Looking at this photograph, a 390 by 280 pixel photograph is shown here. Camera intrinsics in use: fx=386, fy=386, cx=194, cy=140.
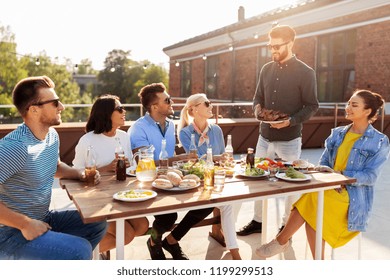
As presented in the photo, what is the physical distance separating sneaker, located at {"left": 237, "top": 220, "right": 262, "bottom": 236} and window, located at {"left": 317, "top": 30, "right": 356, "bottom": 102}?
24.1 feet

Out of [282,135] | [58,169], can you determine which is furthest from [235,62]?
[58,169]

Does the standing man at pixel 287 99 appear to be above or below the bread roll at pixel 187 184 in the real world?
above

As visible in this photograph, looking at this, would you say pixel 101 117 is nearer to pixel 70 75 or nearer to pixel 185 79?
pixel 185 79

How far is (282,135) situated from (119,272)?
6.32 feet

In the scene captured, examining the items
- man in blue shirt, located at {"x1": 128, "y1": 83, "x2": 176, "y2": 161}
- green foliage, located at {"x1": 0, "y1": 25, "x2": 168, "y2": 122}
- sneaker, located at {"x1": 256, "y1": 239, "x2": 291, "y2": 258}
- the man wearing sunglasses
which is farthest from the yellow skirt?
green foliage, located at {"x1": 0, "y1": 25, "x2": 168, "y2": 122}

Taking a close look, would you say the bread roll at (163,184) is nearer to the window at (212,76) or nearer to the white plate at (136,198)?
the white plate at (136,198)

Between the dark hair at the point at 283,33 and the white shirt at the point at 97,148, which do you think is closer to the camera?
the white shirt at the point at 97,148

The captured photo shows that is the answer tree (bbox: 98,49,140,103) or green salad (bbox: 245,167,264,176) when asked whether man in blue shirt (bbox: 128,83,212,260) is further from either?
tree (bbox: 98,49,140,103)

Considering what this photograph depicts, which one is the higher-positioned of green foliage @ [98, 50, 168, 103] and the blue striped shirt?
green foliage @ [98, 50, 168, 103]

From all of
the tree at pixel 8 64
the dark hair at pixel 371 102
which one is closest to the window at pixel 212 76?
the dark hair at pixel 371 102

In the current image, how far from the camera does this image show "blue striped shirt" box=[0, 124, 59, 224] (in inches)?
72.6

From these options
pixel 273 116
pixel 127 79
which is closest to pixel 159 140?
pixel 273 116

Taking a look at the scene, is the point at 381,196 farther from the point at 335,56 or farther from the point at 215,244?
the point at 335,56

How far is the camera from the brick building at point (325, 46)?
28.9 ft
